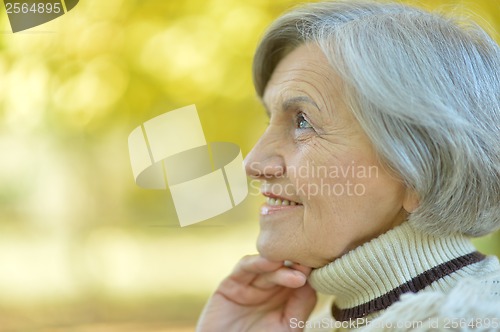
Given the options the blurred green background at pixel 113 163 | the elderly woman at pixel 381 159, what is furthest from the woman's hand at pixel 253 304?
the blurred green background at pixel 113 163

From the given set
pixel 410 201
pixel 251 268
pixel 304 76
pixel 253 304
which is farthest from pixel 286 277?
pixel 304 76

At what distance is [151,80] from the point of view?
218 cm

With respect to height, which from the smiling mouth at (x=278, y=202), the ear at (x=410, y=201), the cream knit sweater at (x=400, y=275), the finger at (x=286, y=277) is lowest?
the cream knit sweater at (x=400, y=275)

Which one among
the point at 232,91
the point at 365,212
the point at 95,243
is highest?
the point at 232,91

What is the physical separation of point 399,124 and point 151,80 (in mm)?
1237

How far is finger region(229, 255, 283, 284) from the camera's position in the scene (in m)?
1.47

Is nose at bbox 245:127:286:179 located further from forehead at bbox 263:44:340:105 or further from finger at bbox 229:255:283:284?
finger at bbox 229:255:283:284

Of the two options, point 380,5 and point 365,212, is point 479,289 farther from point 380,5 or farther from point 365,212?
point 380,5

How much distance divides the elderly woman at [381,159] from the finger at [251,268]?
0.10 m

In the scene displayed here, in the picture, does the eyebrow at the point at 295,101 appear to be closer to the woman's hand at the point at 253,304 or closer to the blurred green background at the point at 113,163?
the woman's hand at the point at 253,304

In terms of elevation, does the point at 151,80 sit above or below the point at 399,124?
above

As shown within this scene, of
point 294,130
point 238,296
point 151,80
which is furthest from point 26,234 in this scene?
point 294,130

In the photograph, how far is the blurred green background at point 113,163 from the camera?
6.71 feet

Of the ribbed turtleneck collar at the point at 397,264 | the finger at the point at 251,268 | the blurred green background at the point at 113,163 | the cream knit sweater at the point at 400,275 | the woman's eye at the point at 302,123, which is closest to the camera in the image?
the cream knit sweater at the point at 400,275
